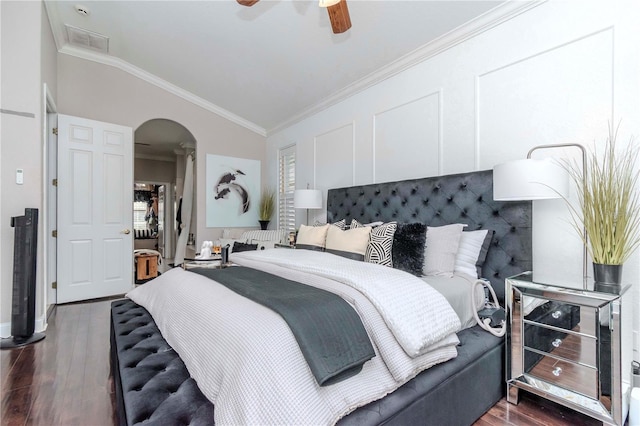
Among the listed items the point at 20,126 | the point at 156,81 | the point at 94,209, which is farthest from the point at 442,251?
the point at 156,81

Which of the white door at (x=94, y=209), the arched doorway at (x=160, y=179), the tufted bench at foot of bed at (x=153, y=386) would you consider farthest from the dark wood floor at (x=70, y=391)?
the arched doorway at (x=160, y=179)

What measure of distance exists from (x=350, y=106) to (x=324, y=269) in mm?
2711

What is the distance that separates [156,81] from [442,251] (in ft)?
15.9

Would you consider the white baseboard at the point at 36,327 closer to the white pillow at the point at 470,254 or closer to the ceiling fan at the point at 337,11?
the ceiling fan at the point at 337,11

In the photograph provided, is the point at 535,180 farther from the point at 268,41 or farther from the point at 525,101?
the point at 268,41

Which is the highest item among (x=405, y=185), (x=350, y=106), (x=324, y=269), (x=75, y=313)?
(x=350, y=106)

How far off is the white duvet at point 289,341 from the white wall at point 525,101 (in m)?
1.06

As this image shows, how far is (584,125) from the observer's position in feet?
6.62

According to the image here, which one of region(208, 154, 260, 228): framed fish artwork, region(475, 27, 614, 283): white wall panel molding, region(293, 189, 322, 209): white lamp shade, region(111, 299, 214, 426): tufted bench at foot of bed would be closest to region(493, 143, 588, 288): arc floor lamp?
region(475, 27, 614, 283): white wall panel molding

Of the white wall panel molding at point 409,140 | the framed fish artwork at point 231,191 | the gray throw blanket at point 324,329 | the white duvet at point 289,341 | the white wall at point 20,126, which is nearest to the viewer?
the white duvet at point 289,341

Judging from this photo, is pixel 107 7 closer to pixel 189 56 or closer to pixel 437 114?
pixel 189 56

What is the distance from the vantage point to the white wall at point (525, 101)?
1.89 metres

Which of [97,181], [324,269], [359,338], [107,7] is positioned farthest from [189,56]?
[359,338]

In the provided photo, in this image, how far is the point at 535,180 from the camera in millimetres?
1791
